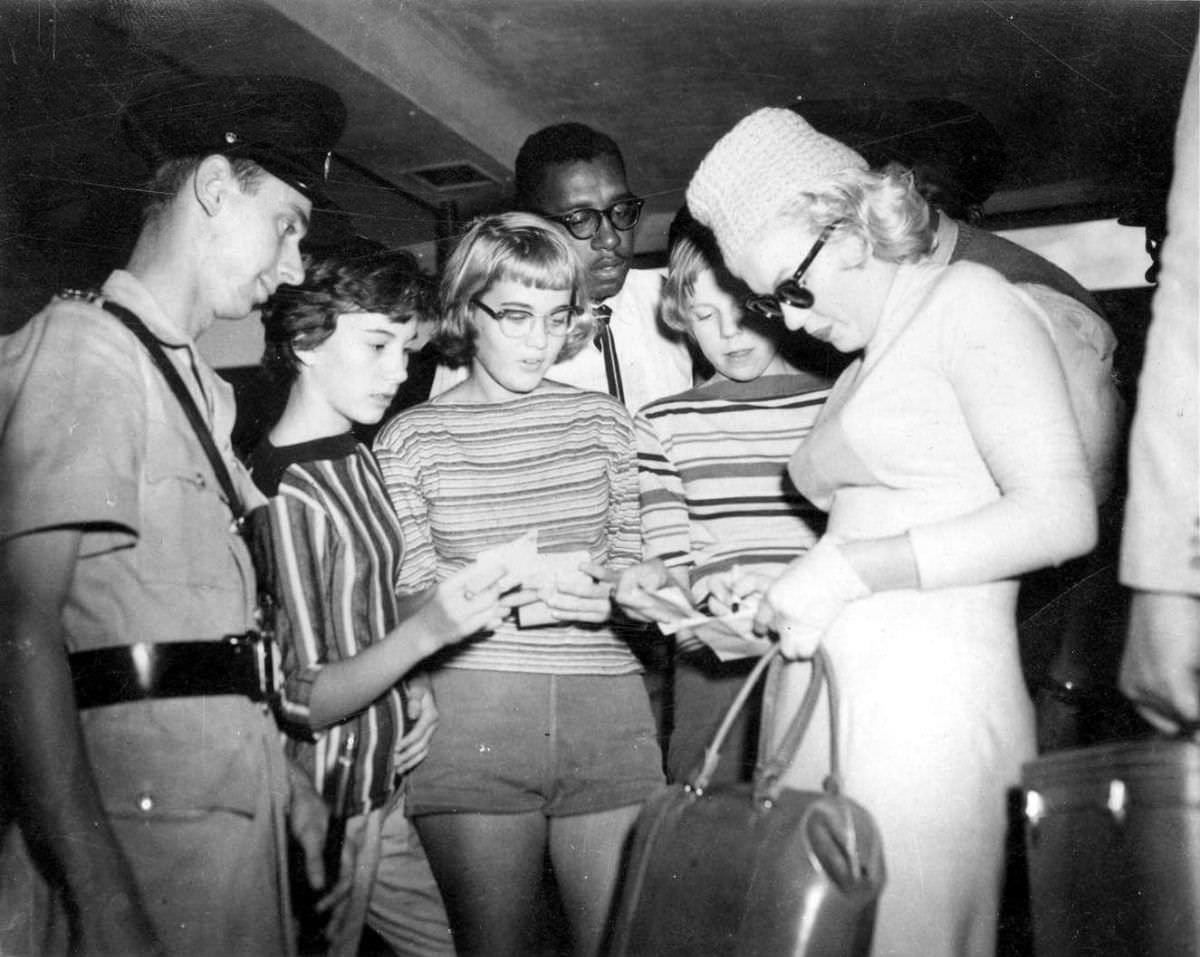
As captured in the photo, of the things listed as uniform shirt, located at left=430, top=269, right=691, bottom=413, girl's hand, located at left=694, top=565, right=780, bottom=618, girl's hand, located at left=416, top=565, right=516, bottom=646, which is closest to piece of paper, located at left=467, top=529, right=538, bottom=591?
girl's hand, located at left=416, top=565, right=516, bottom=646

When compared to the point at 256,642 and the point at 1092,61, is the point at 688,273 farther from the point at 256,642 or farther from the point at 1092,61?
the point at 1092,61

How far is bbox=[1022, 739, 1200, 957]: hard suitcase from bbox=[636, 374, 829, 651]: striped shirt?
2.95ft

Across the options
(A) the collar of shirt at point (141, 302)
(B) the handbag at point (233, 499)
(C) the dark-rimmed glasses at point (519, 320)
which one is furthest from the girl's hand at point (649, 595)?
(A) the collar of shirt at point (141, 302)

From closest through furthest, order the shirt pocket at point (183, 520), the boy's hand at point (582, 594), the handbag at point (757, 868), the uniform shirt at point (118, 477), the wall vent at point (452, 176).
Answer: the handbag at point (757, 868) → the uniform shirt at point (118, 477) → the shirt pocket at point (183, 520) → the boy's hand at point (582, 594) → the wall vent at point (452, 176)

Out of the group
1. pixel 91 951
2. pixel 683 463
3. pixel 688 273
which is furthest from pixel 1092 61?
pixel 91 951

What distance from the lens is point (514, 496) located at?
212 centimetres

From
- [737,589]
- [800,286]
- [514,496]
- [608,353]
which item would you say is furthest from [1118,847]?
[608,353]

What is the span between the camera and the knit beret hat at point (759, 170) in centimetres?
160

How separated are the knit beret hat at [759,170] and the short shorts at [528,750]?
989mm

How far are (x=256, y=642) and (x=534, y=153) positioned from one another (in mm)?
1584

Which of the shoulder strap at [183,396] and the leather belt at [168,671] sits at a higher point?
the shoulder strap at [183,396]

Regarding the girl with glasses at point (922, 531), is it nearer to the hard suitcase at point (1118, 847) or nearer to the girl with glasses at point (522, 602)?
the hard suitcase at point (1118, 847)

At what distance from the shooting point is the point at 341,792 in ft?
6.40

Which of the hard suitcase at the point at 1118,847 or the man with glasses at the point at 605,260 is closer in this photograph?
the hard suitcase at the point at 1118,847
